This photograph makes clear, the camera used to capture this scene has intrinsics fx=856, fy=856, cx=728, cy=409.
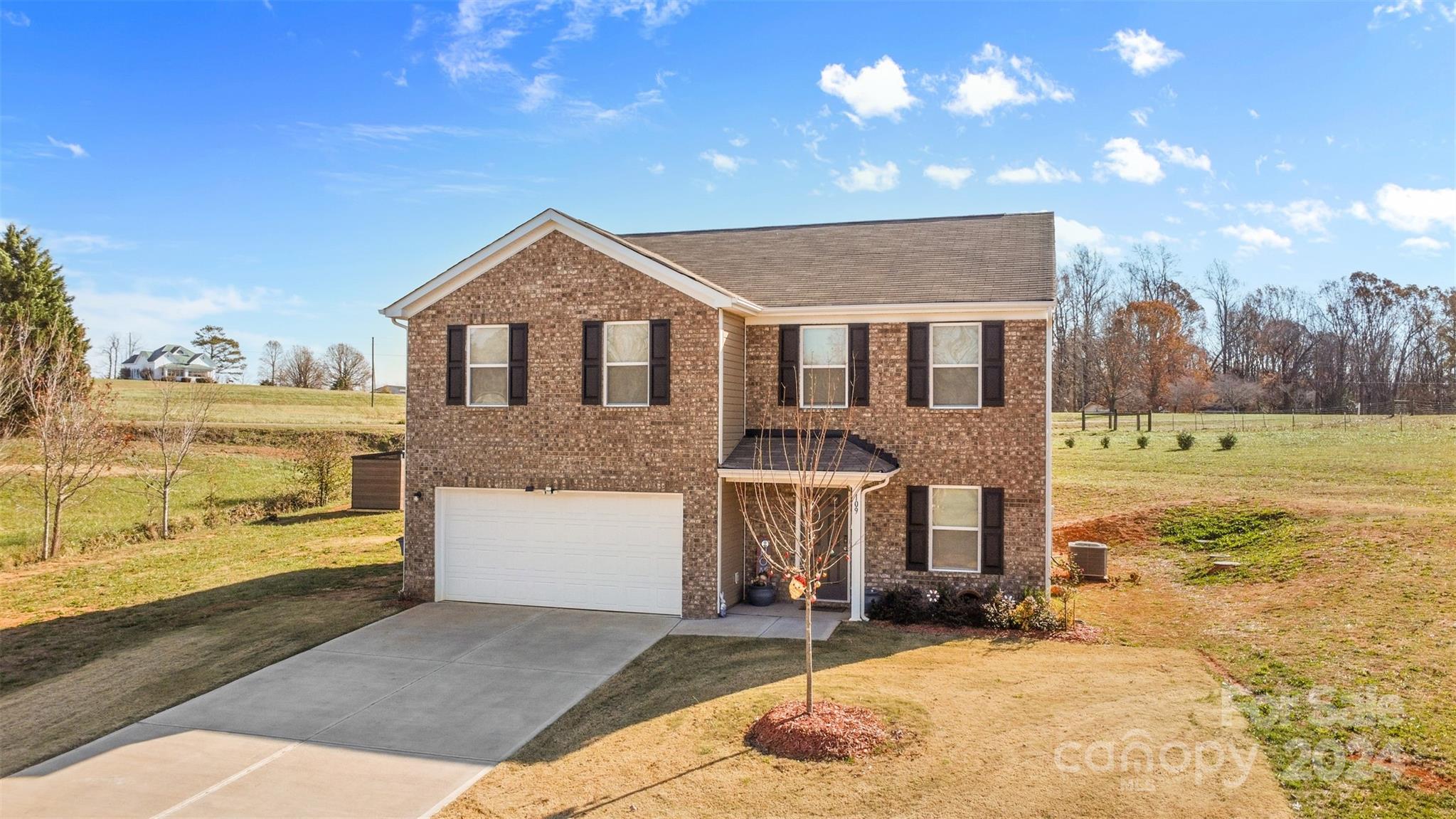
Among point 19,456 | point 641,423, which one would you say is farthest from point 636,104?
point 19,456

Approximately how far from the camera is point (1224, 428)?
46000 millimetres

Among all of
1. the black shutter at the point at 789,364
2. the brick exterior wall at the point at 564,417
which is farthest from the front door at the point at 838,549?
the brick exterior wall at the point at 564,417

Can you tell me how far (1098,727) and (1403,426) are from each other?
138 ft

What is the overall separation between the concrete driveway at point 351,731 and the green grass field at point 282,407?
34588 mm

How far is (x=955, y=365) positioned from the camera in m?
15.1

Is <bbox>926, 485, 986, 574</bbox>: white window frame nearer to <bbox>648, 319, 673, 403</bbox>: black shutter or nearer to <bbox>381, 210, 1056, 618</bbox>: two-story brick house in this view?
<bbox>381, 210, 1056, 618</bbox>: two-story brick house

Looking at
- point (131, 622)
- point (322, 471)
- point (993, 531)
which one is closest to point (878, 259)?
point (993, 531)

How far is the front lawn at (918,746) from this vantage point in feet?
25.0

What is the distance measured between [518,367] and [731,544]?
510cm

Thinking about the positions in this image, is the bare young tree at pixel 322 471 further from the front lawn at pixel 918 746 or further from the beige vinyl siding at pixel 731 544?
the front lawn at pixel 918 746

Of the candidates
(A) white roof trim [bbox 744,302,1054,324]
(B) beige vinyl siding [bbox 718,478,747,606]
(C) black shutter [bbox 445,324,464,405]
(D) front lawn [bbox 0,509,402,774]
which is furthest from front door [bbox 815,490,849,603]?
(D) front lawn [bbox 0,509,402,774]

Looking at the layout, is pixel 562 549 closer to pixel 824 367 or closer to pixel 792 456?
pixel 792 456

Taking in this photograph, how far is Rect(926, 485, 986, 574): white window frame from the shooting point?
1480 centimetres

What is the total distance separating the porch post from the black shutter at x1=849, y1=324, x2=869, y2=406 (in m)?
1.80
